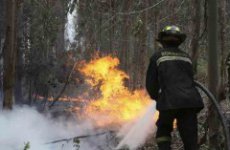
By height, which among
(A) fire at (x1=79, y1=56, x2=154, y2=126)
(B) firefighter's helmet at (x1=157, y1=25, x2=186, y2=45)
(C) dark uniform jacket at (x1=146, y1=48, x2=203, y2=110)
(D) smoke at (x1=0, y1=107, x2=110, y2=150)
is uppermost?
(B) firefighter's helmet at (x1=157, y1=25, x2=186, y2=45)

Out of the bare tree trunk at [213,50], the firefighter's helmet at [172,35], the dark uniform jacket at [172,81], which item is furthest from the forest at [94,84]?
the firefighter's helmet at [172,35]

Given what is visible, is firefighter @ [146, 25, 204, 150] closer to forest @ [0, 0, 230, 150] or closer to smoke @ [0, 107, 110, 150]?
forest @ [0, 0, 230, 150]

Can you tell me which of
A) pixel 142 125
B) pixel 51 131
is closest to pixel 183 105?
pixel 142 125

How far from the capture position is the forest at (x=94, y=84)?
8.05 metres

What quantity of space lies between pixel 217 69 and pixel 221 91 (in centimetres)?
110

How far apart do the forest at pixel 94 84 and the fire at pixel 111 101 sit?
0.04 metres

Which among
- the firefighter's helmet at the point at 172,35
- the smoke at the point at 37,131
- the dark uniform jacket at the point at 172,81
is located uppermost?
the firefighter's helmet at the point at 172,35

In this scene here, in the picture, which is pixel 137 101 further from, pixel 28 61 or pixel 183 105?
pixel 28 61

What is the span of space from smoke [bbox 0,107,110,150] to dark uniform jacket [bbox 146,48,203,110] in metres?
2.80

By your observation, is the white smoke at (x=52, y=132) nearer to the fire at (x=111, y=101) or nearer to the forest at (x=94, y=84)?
the forest at (x=94, y=84)

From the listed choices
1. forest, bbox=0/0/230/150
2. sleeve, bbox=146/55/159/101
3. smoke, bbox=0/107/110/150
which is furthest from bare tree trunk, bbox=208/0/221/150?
smoke, bbox=0/107/110/150

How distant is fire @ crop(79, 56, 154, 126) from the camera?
44.8ft

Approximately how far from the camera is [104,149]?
9922 mm

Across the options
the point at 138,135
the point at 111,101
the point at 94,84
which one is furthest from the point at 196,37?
the point at 94,84
